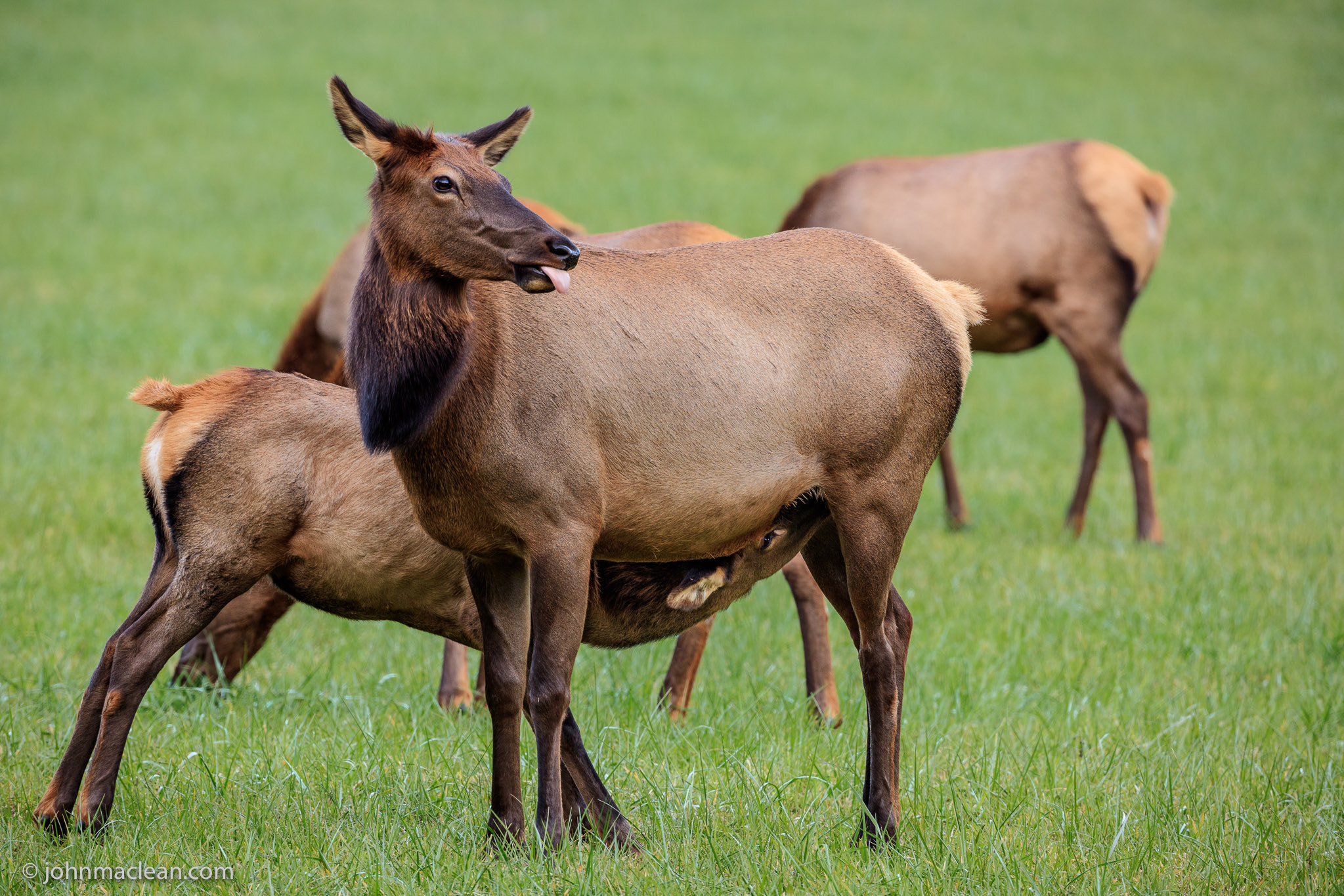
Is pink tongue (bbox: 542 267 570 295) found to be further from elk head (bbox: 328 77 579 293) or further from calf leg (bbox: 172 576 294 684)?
calf leg (bbox: 172 576 294 684)

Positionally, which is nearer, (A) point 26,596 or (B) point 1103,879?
(B) point 1103,879

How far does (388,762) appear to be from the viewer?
458 centimetres

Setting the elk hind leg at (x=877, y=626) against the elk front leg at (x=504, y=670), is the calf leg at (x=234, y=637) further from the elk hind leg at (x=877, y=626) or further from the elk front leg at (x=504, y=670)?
the elk hind leg at (x=877, y=626)

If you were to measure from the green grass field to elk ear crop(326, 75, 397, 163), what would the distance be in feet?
6.57

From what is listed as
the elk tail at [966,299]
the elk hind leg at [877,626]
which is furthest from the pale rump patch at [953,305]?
the elk hind leg at [877,626]

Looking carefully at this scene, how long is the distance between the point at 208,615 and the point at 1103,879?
2856 millimetres

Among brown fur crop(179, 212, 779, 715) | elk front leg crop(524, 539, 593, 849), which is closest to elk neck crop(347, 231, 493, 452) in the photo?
elk front leg crop(524, 539, 593, 849)

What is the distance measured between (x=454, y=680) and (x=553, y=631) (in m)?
2.02

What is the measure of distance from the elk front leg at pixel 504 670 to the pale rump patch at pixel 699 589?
1.78ft

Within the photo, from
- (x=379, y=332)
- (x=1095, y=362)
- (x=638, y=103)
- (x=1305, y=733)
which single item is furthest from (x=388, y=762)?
(x=638, y=103)

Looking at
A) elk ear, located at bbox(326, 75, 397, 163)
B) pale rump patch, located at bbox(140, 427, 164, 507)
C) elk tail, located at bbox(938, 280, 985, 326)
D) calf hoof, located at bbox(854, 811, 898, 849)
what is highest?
elk ear, located at bbox(326, 75, 397, 163)

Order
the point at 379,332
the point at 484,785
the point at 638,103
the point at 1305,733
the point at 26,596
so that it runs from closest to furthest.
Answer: the point at 379,332
the point at 484,785
the point at 1305,733
the point at 26,596
the point at 638,103

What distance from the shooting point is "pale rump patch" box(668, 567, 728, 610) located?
432cm

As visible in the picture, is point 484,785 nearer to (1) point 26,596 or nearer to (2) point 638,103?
(1) point 26,596
